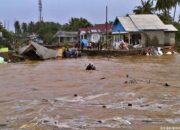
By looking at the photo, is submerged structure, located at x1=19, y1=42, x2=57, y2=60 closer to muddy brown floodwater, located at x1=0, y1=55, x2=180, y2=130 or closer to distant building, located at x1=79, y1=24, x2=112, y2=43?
muddy brown floodwater, located at x1=0, y1=55, x2=180, y2=130

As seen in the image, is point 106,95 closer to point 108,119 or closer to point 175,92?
point 175,92

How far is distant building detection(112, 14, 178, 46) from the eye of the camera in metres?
49.7

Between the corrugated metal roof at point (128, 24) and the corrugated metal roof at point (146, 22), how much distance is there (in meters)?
0.37

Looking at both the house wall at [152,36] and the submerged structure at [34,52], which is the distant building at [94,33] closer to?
the house wall at [152,36]

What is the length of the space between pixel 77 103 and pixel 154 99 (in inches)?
104

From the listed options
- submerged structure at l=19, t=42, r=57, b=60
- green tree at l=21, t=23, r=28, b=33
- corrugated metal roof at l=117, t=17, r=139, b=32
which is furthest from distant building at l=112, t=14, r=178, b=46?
green tree at l=21, t=23, r=28, b=33

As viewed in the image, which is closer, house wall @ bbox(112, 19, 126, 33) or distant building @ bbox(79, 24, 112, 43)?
house wall @ bbox(112, 19, 126, 33)

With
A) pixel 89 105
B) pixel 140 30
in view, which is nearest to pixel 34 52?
pixel 140 30

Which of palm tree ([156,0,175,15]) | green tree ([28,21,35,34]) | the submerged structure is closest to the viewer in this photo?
the submerged structure

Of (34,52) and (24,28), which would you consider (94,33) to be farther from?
(24,28)

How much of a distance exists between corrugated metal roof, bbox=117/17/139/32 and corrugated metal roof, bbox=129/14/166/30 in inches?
14.5

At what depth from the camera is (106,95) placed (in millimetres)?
16078

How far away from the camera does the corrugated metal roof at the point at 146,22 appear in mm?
50188

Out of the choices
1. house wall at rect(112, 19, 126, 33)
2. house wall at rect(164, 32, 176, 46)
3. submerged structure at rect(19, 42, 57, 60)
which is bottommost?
submerged structure at rect(19, 42, 57, 60)
